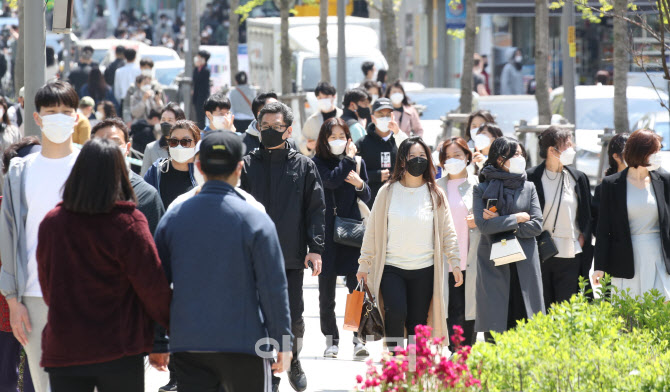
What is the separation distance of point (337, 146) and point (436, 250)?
1.70 m

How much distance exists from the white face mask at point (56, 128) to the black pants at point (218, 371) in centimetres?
144

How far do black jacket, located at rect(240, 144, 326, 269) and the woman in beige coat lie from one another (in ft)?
1.27

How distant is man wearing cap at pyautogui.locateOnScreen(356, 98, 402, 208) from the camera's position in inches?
411

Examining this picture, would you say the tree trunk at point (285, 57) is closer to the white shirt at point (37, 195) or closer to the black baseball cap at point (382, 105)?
the black baseball cap at point (382, 105)

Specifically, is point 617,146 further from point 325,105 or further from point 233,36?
point 233,36

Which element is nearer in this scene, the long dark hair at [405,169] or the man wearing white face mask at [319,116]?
the long dark hair at [405,169]

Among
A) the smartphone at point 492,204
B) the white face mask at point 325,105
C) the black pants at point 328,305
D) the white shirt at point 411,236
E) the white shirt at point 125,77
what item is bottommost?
the black pants at point 328,305

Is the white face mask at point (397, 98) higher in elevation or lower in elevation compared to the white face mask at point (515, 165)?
higher

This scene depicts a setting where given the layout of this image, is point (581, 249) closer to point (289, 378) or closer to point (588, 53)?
point (289, 378)

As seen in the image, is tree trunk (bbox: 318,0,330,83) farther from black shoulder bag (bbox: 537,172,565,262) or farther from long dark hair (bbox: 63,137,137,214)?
long dark hair (bbox: 63,137,137,214)

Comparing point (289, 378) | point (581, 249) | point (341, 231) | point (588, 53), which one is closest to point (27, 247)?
point (289, 378)

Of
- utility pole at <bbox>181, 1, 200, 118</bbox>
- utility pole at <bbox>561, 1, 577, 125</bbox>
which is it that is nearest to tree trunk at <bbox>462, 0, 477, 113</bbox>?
utility pole at <bbox>561, 1, 577, 125</bbox>

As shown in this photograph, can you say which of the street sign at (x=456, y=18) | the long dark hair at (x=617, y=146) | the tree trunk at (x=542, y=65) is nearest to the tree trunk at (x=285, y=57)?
the tree trunk at (x=542, y=65)

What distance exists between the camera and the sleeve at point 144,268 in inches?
198
